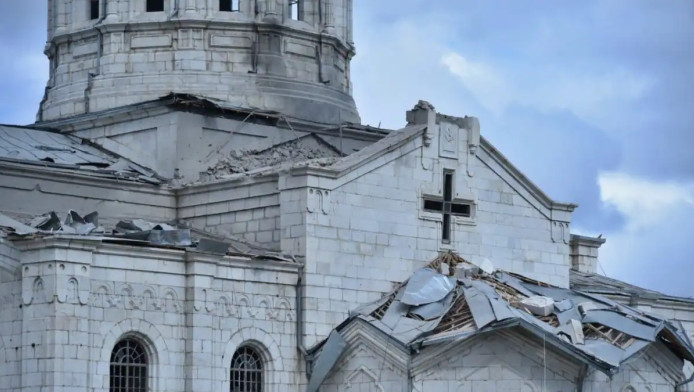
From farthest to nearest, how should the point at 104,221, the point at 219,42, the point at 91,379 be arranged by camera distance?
1. the point at 219,42
2. the point at 104,221
3. the point at 91,379

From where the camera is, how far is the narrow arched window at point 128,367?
4397 cm

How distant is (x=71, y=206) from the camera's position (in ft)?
163

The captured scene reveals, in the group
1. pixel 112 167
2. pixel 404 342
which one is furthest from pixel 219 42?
pixel 404 342

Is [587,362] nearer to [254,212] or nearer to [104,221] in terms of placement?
[254,212]

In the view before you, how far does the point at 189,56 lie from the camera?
54.8 metres

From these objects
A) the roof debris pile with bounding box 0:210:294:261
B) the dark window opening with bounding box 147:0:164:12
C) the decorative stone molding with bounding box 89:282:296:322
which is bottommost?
the decorative stone molding with bounding box 89:282:296:322

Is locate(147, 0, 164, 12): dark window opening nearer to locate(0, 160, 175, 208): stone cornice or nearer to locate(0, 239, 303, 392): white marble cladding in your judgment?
locate(0, 160, 175, 208): stone cornice

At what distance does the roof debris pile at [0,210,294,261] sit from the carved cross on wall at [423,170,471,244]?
190 inches

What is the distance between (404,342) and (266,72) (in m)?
12.6

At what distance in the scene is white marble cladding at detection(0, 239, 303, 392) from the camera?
42.6 m

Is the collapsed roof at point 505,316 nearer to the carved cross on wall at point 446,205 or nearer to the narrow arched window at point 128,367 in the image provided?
the carved cross on wall at point 446,205

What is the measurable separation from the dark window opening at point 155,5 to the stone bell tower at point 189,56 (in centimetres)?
3

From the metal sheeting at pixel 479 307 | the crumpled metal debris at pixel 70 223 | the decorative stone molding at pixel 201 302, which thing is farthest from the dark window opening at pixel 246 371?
the metal sheeting at pixel 479 307

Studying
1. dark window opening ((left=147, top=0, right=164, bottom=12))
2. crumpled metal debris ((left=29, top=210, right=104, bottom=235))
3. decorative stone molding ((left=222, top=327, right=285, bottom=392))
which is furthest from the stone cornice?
dark window opening ((left=147, top=0, right=164, bottom=12))
